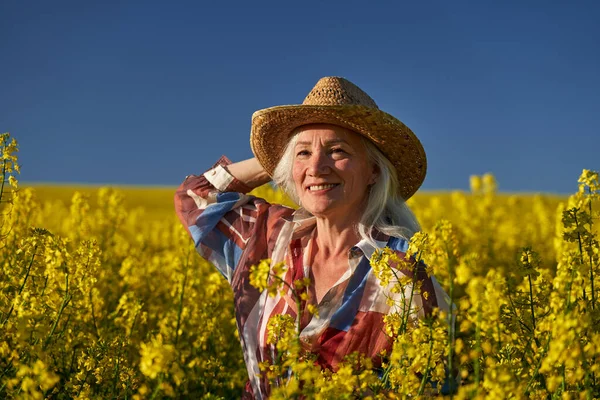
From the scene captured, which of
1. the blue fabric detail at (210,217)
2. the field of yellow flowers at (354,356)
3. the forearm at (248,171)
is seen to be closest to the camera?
the field of yellow flowers at (354,356)

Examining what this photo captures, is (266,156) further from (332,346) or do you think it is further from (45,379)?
(45,379)

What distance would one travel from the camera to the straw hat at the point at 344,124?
3199 millimetres

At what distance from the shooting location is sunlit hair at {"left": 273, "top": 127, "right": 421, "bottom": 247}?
3293mm

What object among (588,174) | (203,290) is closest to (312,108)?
(588,174)

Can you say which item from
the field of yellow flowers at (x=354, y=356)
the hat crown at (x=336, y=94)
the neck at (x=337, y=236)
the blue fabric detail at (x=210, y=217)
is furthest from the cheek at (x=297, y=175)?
the field of yellow flowers at (x=354, y=356)

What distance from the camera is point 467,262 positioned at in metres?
2.08

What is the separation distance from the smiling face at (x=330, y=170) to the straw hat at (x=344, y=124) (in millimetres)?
70

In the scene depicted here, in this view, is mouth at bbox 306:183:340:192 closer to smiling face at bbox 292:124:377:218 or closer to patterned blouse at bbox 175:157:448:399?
smiling face at bbox 292:124:377:218

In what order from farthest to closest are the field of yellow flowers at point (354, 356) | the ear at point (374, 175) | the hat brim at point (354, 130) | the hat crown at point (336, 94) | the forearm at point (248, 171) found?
the forearm at point (248, 171)
the ear at point (374, 175)
the hat crown at point (336, 94)
the hat brim at point (354, 130)
the field of yellow flowers at point (354, 356)

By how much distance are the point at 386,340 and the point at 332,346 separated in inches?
10.3

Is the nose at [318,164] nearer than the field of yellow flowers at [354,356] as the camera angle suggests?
No

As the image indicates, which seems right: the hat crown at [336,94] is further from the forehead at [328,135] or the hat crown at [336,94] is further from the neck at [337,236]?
the neck at [337,236]

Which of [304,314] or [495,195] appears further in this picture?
[495,195]

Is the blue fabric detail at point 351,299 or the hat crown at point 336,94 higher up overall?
the hat crown at point 336,94
